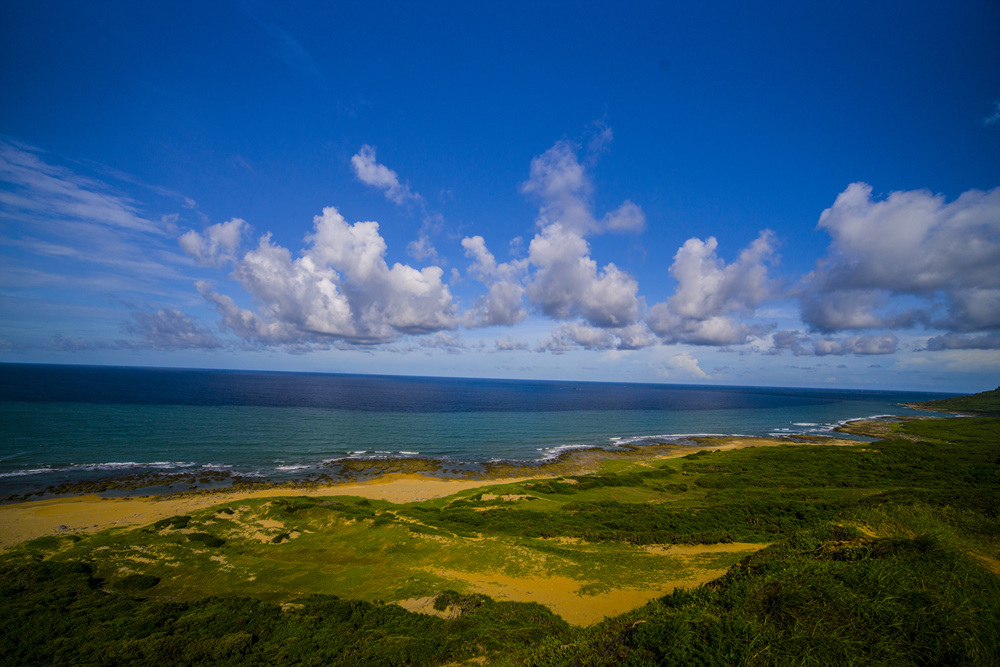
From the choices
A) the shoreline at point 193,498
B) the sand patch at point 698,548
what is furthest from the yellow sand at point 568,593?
the shoreline at point 193,498

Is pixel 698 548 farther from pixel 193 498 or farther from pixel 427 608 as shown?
pixel 193 498

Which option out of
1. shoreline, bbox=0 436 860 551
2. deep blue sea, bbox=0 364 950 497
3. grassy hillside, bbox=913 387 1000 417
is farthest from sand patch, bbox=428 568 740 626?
grassy hillside, bbox=913 387 1000 417

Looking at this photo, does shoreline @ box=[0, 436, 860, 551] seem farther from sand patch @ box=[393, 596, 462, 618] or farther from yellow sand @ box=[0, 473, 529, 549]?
sand patch @ box=[393, 596, 462, 618]


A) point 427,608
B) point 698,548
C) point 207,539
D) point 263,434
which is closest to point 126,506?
point 207,539

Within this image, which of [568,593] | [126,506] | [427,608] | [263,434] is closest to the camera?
[427,608]

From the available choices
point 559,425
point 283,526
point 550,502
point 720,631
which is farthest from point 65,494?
point 559,425
